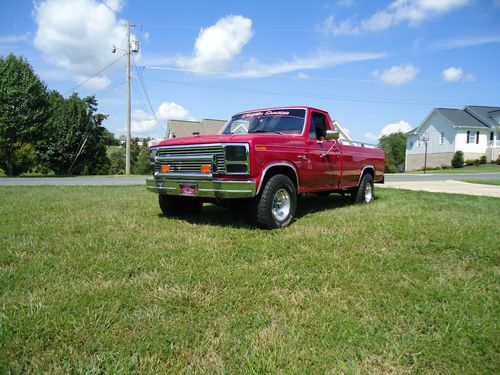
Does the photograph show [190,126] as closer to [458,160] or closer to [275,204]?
[458,160]

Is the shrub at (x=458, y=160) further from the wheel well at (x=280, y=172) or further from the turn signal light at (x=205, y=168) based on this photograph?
the turn signal light at (x=205, y=168)

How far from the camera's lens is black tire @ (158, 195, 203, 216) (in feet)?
21.6

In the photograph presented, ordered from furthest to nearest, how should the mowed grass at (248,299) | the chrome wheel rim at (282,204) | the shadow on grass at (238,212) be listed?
the shadow on grass at (238,212), the chrome wheel rim at (282,204), the mowed grass at (248,299)

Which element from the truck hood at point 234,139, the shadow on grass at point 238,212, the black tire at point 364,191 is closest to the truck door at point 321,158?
the shadow on grass at point 238,212

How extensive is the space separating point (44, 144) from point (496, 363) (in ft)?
113

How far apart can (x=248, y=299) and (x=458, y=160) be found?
43.3 meters

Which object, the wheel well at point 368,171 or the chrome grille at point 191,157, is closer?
the chrome grille at point 191,157

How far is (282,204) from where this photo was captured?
5.83 metres

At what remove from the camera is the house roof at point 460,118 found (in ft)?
140

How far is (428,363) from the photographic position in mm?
2172

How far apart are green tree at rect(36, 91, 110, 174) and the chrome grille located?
27.9 m

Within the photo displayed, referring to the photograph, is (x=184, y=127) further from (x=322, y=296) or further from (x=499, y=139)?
(x=322, y=296)

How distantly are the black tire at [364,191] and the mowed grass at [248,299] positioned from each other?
9.55ft

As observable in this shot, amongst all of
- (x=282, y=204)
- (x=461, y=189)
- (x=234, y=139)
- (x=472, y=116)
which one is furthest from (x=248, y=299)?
(x=472, y=116)
